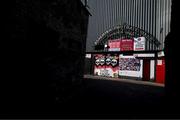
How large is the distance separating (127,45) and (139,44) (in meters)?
1.55

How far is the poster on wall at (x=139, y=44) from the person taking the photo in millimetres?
18609

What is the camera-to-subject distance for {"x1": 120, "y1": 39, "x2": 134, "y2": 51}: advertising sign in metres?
19.6

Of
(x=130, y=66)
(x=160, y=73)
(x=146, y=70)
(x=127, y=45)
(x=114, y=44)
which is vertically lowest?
(x=160, y=73)

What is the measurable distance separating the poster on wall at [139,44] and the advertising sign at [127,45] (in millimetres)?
438

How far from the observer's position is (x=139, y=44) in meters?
19.0

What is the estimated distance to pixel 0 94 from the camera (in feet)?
13.5

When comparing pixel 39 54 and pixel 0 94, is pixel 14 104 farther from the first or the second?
pixel 39 54

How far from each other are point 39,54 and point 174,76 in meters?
4.57

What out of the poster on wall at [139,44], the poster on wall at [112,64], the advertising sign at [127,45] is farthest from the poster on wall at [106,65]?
the poster on wall at [139,44]

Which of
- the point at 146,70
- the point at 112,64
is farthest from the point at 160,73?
the point at 112,64

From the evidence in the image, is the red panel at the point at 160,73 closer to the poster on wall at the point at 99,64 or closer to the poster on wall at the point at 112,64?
the poster on wall at the point at 112,64

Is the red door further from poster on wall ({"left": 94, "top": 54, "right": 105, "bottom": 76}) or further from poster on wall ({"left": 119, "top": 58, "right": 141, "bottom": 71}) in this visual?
poster on wall ({"left": 94, "top": 54, "right": 105, "bottom": 76})

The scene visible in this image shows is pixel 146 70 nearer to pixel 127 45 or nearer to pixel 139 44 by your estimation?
pixel 139 44

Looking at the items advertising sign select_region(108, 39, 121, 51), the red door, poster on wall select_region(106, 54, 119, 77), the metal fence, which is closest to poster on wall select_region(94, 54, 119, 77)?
poster on wall select_region(106, 54, 119, 77)
